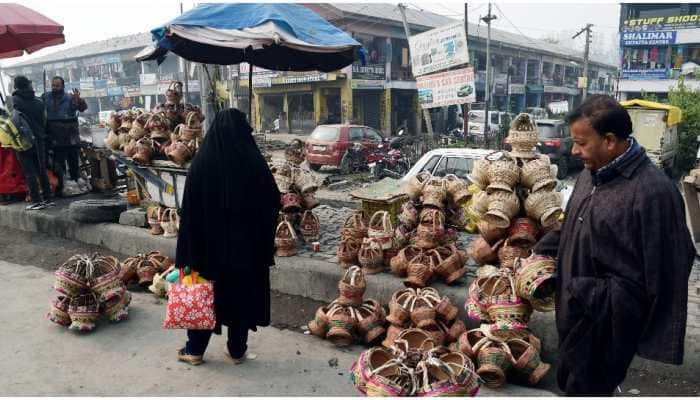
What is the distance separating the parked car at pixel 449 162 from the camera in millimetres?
7855

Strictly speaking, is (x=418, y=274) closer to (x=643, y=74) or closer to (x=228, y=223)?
(x=228, y=223)

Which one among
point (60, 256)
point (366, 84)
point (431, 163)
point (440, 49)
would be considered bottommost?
point (60, 256)

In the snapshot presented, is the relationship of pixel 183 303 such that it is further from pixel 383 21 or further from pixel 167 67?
pixel 167 67

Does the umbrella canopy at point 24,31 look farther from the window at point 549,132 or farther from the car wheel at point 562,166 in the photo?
the car wheel at point 562,166

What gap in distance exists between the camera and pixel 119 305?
14.5ft

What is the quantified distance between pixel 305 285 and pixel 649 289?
3641mm

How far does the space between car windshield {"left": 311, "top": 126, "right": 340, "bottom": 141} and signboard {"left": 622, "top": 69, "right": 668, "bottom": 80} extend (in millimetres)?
23093

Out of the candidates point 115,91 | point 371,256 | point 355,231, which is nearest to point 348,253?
point 371,256

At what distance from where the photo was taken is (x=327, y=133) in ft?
47.7

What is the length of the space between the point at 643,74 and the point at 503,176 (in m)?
30.4

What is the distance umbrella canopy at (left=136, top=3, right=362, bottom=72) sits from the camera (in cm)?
505

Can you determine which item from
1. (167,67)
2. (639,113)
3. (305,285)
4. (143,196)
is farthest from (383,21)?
(305,285)

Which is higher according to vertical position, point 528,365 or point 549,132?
point 549,132

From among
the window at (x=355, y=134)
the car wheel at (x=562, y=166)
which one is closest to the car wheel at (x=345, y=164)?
the window at (x=355, y=134)
